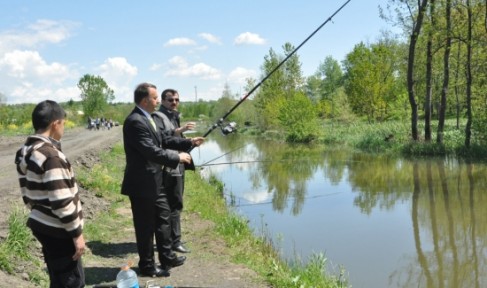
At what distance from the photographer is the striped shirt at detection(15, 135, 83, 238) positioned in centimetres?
321

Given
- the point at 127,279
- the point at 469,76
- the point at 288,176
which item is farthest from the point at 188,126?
the point at 469,76

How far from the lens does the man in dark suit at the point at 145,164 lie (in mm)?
5023

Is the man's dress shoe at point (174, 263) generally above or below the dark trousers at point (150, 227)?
below

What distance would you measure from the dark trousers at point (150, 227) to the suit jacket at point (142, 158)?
0.43 feet

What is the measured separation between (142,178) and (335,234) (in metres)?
5.37

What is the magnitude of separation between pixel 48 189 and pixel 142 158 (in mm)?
1939

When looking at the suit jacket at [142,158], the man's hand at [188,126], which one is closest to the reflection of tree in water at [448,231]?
the man's hand at [188,126]

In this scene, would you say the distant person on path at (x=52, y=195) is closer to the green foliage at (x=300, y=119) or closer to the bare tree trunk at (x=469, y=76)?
the bare tree trunk at (x=469, y=76)

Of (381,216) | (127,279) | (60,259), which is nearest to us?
(60,259)

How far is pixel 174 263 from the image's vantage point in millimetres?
5719

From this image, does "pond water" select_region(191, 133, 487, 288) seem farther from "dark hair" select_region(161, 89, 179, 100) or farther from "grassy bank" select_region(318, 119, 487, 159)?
"dark hair" select_region(161, 89, 179, 100)

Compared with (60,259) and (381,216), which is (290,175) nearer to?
(381,216)

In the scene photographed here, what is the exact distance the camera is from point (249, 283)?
5.28m

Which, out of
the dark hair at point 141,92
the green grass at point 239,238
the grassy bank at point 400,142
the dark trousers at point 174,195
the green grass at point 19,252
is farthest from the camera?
Answer: the grassy bank at point 400,142
